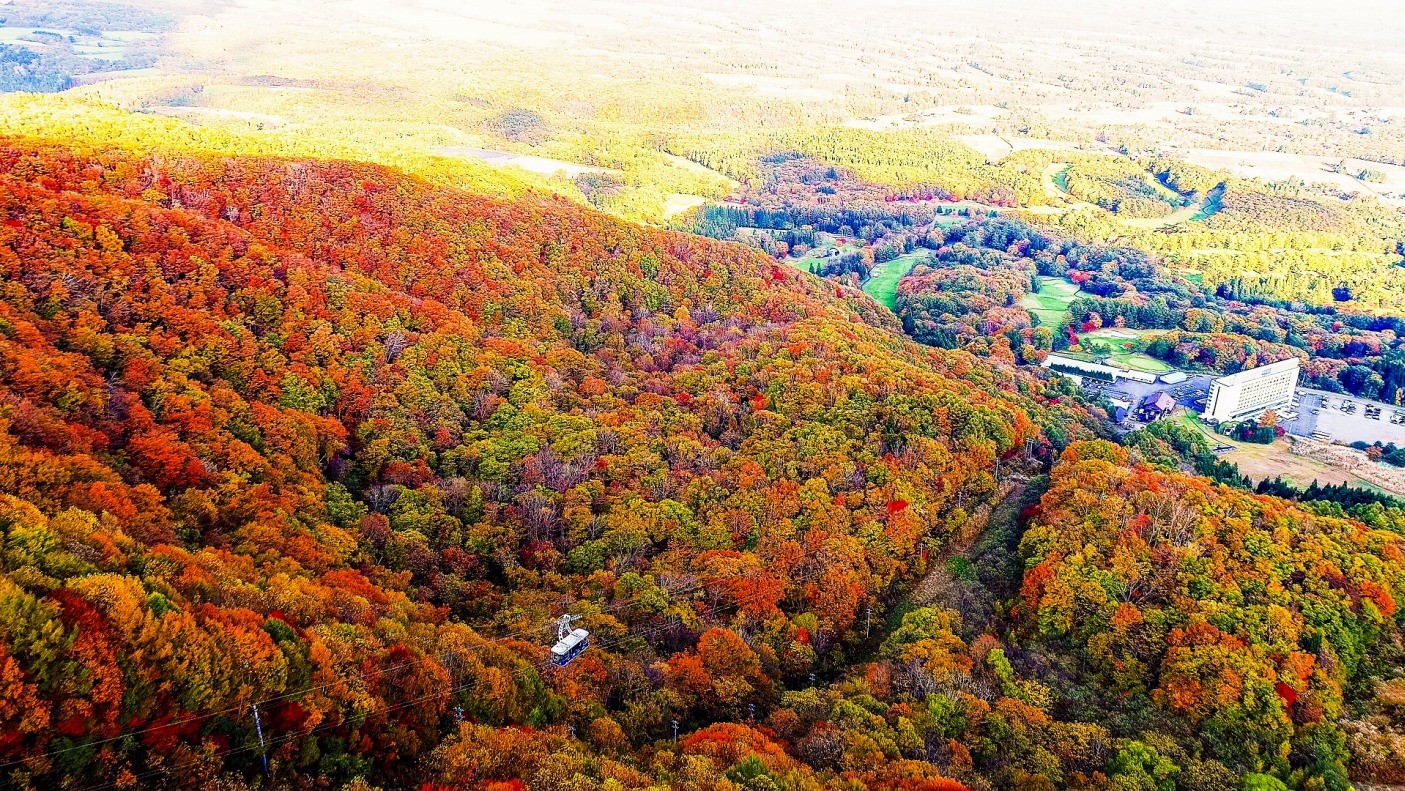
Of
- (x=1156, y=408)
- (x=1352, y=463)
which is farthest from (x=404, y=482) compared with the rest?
(x=1352, y=463)

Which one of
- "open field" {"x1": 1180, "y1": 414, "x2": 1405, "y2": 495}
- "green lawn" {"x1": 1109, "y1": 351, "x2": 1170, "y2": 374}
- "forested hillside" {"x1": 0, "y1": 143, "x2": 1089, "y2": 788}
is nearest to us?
"forested hillside" {"x1": 0, "y1": 143, "x2": 1089, "y2": 788}

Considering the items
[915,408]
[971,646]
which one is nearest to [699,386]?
[915,408]

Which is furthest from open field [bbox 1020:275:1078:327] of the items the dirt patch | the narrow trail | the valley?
the narrow trail

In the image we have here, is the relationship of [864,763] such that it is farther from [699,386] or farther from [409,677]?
[699,386]

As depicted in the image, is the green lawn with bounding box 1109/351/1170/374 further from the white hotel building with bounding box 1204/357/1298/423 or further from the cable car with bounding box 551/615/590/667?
the cable car with bounding box 551/615/590/667

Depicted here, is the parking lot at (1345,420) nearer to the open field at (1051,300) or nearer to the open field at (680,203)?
the open field at (1051,300)

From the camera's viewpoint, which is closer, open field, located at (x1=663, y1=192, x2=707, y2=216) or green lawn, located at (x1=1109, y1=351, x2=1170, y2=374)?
green lawn, located at (x1=1109, y1=351, x2=1170, y2=374)
